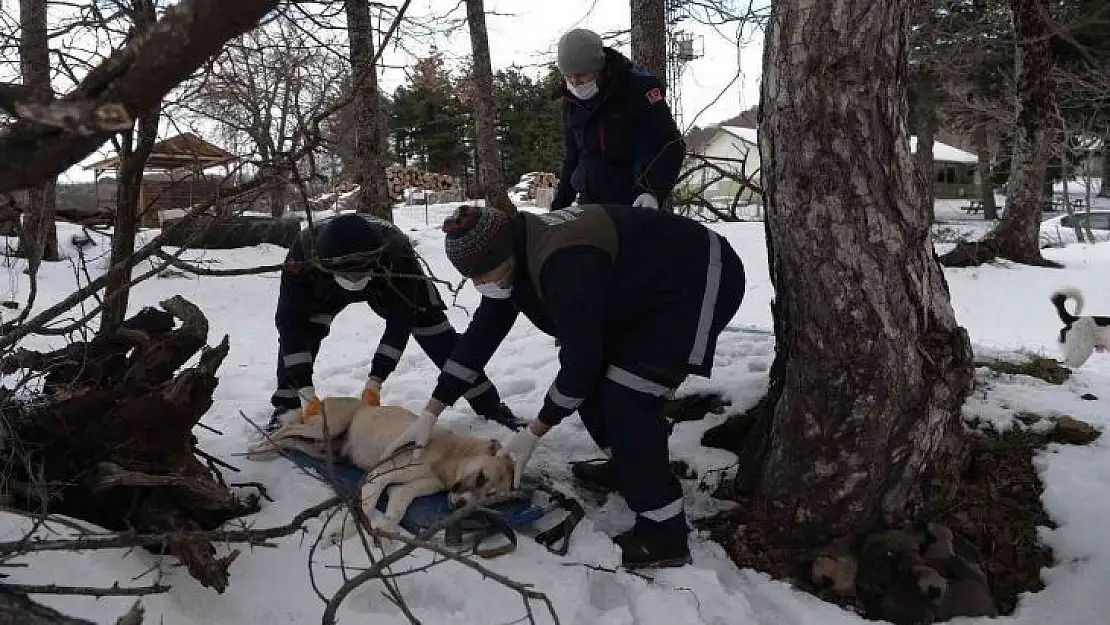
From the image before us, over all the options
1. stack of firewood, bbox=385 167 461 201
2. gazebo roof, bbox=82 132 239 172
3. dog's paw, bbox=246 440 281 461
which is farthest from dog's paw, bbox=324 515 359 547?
stack of firewood, bbox=385 167 461 201

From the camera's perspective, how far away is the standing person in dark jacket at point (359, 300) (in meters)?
3.65

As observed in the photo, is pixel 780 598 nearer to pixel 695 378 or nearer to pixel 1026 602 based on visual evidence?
pixel 1026 602

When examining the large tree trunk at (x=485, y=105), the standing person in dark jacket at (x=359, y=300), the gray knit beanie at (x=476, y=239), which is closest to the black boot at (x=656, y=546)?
the gray knit beanie at (x=476, y=239)

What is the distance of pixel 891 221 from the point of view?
2895 millimetres

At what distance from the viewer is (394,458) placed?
2.98 m

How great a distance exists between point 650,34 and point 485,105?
532cm

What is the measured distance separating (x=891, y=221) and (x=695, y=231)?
0.73 meters

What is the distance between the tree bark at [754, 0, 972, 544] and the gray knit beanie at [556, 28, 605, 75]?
0.93 m

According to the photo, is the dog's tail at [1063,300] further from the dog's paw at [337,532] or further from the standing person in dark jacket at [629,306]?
the dog's paw at [337,532]

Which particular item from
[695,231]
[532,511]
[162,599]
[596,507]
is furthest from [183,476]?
[695,231]

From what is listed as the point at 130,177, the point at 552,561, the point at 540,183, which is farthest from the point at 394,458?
the point at 540,183

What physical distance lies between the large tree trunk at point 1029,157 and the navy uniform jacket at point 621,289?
30.6 ft

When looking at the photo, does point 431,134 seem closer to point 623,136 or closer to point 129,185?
point 623,136

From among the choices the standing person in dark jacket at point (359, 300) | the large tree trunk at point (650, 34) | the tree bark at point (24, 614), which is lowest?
the tree bark at point (24, 614)
